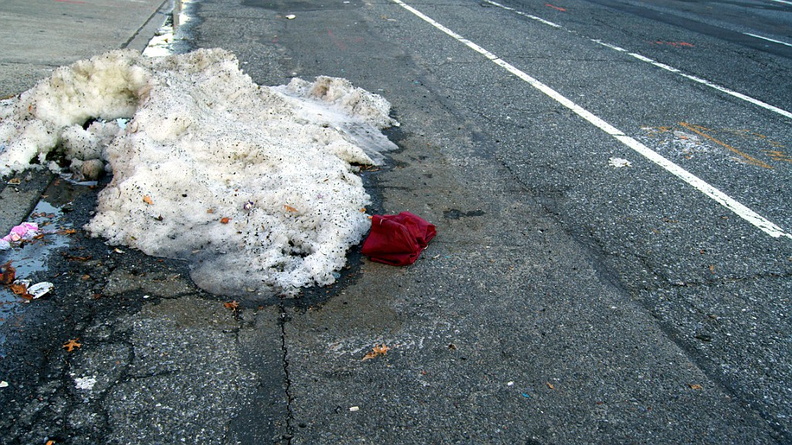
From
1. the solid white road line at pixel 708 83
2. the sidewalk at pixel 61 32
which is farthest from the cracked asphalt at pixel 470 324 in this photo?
the sidewalk at pixel 61 32

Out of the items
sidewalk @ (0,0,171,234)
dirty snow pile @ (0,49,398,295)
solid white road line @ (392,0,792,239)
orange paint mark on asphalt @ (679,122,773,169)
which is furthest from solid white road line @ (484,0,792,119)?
sidewalk @ (0,0,171,234)

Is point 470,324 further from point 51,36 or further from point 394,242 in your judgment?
point 51,36

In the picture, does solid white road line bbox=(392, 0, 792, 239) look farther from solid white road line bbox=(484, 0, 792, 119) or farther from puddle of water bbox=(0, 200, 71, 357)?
puddle of water bbox=(0, 200, 71, 357)

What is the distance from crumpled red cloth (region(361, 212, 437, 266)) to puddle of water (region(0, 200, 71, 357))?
1.72m

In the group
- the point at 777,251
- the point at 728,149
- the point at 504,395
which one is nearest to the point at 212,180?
the point at 504,395

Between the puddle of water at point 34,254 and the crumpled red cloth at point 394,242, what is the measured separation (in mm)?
1722

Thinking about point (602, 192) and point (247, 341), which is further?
point (602, 192)

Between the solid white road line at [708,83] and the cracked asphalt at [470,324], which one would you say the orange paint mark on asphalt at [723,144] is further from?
the solid white road line at [708,83]

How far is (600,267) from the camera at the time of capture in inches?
155

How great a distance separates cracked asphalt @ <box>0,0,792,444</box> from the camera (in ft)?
8.79

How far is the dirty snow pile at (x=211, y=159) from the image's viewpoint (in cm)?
373

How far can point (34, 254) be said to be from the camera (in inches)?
142

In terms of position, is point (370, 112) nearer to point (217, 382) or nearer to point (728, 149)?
point (728, 149)

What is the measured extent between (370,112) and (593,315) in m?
3.22
